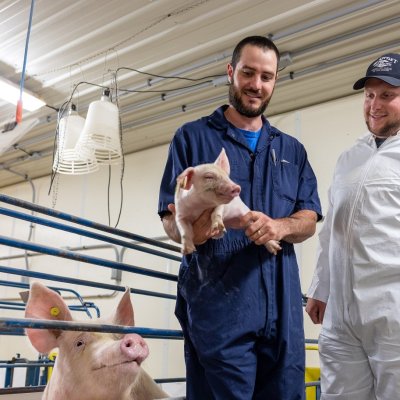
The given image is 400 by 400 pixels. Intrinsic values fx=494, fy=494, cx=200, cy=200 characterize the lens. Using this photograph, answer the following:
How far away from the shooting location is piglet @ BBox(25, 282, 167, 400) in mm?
1727

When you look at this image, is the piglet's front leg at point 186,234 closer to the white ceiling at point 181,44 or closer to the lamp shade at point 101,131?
the lamp shade at point 101,131

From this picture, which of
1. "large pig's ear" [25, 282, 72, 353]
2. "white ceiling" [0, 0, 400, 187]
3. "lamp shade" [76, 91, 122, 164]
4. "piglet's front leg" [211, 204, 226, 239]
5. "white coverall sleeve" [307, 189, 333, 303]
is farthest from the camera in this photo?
"white ceiling" [0, 0, 400, 187]

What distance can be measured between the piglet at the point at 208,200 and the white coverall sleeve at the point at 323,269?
0.65 meters

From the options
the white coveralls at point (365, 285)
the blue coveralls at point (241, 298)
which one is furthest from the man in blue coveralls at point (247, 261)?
→ the white coveralls at point (365, 285)

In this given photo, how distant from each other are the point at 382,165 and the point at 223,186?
77 cm

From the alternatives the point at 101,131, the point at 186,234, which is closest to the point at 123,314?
the point at 186,234

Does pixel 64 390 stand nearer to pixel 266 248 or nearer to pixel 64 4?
pixel 266 248

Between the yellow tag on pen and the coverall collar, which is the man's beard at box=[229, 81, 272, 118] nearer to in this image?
the coverall collar

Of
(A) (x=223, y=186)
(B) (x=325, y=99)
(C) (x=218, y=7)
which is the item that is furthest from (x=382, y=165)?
(B) (x=325, y=99)

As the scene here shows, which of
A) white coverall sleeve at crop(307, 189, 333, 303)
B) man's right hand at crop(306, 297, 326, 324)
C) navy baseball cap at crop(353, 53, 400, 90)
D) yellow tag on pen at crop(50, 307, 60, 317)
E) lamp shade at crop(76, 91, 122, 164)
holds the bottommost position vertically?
yellow tag on pen at crop(50, 307, 60, 317)

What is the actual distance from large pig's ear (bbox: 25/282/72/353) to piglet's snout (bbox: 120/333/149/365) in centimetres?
32

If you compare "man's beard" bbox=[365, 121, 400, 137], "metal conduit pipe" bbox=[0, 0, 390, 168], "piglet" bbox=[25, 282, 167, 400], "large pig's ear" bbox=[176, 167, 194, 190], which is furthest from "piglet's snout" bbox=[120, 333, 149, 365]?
"metal conduit pipe" bbox=[0, 0, 390, 168]

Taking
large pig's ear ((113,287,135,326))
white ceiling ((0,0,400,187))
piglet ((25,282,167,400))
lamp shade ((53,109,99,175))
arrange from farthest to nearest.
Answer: lamp shade ((53,109,99,175)) < white ceiling ((0,0,400,187)) < large pig's ear ((113,287,135,326)) < piglet ((25,282,167,400))

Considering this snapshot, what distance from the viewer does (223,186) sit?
1334 mm
